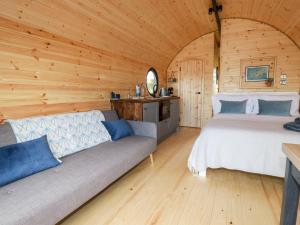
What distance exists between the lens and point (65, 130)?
217 cm

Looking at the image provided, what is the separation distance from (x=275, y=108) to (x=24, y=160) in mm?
3832

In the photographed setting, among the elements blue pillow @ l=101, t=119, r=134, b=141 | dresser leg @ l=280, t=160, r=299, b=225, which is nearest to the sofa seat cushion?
blue pillow @ l=101, t=119, r=134, b=141

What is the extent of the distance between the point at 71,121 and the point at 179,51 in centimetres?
409

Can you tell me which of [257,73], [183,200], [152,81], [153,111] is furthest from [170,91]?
[183,200]

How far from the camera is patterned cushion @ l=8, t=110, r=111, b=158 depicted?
1.83 m

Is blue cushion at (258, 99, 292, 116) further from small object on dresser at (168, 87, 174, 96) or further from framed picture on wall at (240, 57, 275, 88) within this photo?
small object on dresser at (168, 87, 174, 96)

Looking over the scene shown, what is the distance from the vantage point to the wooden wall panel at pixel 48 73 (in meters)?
1.84

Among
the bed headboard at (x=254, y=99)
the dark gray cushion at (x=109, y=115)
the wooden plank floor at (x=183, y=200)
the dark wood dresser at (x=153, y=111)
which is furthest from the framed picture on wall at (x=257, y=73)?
the dark gray cushion at (x=109, y=115)

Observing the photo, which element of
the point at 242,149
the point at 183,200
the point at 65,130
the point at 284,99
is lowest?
the point at 183,200

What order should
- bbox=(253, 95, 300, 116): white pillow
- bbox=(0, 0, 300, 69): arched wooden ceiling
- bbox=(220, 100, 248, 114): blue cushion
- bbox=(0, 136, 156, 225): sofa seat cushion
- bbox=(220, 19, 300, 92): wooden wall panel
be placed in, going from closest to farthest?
1. bbox=(0, 136, 156, 225): sofa seat cushion
2. bbox=(0, 0, 300, 69): arched wooden ceiling
3. bbox=(253, 95, 300, 116): white pillow
4. bbox=(220, 100, 248, 114): blue cushion
5. bbox=(220, 19, 300, 92): wooden wall panel

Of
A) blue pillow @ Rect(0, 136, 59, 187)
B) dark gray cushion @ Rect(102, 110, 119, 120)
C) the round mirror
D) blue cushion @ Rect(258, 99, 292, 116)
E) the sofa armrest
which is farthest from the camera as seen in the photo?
the round mirror

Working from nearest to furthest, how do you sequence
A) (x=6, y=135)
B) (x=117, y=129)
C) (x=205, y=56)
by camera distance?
(x=6, y=135) < (x=117, y=129) < (x=205, y=56)

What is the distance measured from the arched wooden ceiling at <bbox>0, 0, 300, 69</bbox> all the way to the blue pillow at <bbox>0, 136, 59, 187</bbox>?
1.26 metres

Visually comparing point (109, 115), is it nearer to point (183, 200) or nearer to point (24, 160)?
point (24, 160)
